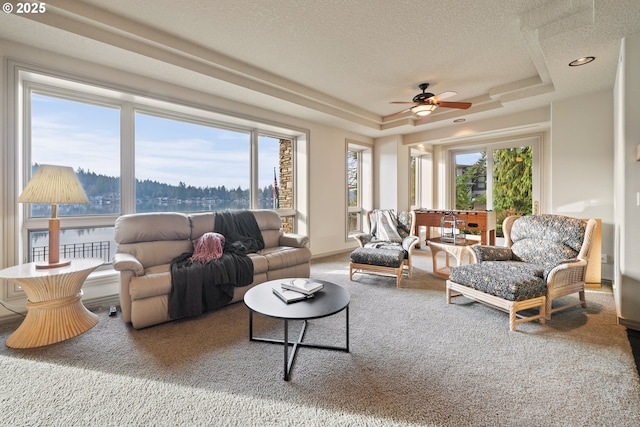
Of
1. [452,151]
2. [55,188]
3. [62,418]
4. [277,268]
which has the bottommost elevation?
[62,418]

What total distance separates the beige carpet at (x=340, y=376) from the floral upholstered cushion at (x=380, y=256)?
980 millimetres

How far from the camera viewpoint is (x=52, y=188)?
237 cm

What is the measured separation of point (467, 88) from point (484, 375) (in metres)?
3.94

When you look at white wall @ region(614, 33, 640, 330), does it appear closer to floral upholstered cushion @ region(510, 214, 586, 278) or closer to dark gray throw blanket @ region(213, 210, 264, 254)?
floral upholstered cushion @ region(510, 214, 586, 278)


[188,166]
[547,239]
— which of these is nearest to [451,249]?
[547,239]

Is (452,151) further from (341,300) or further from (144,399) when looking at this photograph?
(144,399)

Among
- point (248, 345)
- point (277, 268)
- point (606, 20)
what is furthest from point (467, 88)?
point (248, 345)

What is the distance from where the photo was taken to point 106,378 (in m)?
1.81

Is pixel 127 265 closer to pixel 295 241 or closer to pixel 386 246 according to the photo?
pixel 295 241

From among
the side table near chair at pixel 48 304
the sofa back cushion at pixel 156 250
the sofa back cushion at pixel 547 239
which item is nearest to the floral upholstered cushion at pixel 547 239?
the sofa back cushion at pixel 547 239

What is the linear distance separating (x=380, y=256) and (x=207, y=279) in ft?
6.85

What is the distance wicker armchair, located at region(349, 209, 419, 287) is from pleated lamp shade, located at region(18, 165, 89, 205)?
9.96ft

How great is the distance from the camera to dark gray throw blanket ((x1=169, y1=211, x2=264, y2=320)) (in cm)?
261

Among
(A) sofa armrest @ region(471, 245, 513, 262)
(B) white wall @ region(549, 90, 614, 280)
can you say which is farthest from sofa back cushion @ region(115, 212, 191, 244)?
(B) white wall @ region(549, 90, 614, 280)
